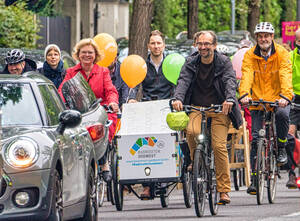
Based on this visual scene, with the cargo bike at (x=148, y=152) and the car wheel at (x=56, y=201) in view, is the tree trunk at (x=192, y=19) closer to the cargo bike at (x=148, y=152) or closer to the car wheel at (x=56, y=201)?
the cargo bike at (x=148, y=152)

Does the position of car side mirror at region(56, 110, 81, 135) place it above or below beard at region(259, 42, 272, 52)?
below

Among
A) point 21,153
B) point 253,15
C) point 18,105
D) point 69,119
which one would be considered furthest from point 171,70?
point 253,15

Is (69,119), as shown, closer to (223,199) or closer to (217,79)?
(217,79)

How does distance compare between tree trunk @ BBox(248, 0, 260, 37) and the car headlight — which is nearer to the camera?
the car headlight

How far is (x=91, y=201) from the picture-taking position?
382 inches

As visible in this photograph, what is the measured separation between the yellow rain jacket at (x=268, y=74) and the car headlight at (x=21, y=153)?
457cm

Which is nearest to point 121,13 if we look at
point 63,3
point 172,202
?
point 63,3

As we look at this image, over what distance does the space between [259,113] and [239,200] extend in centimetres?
123

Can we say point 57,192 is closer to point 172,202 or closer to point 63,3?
point 172,202

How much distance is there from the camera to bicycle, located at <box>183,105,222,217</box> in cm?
1098

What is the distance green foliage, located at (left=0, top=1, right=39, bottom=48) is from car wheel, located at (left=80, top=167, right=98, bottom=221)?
455 inches

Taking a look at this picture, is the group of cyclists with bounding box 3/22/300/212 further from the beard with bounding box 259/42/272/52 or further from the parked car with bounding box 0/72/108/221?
the parked car with bounding box 0/72/108/221

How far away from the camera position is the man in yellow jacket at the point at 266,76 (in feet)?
40.5

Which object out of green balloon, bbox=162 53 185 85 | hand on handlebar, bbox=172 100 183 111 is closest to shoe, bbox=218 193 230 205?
hand on handlebar, bbox=172 100 183 111
